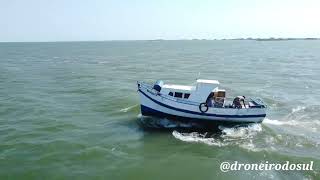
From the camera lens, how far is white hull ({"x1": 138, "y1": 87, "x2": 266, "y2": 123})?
32.1 metres

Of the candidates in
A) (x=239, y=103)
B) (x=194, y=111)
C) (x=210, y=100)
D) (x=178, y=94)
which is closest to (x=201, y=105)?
(x=194, y=111)

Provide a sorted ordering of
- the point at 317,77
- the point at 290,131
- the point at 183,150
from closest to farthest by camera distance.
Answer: the point at 183,150
the point at 290,131
the point at 317,77

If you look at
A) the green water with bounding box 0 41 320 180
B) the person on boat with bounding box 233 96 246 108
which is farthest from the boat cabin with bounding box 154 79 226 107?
the green water with bounding box 0 41 320 180

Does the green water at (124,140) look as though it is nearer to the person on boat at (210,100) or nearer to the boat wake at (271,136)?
the boat wake at (271,136)

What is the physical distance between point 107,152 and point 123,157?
1.29 m

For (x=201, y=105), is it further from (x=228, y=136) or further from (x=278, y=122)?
(x=278, y=122)

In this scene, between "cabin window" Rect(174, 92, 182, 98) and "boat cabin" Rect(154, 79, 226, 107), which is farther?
"cabin window" Rect(174, 92, 182, 98)

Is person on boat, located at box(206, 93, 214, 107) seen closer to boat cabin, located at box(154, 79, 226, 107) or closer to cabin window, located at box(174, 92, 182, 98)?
boat cabin, located at box(154, 79, 226, 107)

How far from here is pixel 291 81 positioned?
5872 centimetres

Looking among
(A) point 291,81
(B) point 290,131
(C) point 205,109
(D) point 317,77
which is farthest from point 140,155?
(D) point 317,77

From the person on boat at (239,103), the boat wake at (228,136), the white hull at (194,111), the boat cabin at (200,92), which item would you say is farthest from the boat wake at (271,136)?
the boat cabin at (200,92)

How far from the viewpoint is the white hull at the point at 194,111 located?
3212cm

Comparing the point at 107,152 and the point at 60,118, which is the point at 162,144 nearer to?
the point at 107,152

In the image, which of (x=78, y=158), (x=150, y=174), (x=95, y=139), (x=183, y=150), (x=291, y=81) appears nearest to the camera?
(x=150, y=174)
